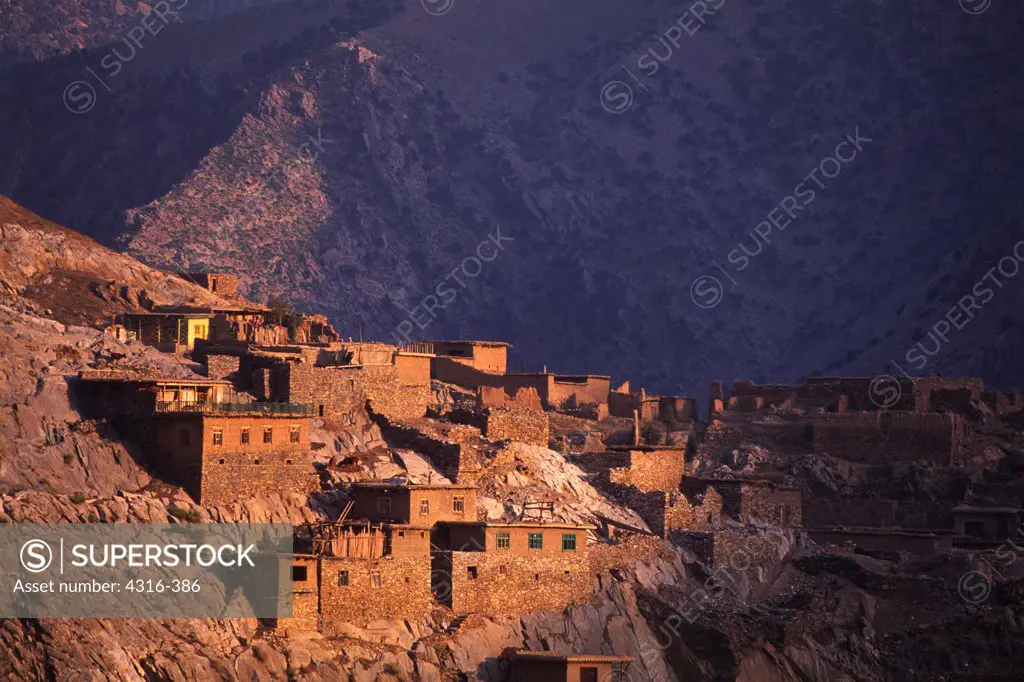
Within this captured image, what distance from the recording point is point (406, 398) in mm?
84812

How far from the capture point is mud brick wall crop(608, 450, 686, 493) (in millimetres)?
87825

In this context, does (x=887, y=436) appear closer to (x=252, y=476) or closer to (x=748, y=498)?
(x=748, y=498)

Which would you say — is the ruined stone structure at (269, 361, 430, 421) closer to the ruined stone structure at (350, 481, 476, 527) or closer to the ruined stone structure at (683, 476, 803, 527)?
the ruined stone structure at (350, 481, 476, 527)

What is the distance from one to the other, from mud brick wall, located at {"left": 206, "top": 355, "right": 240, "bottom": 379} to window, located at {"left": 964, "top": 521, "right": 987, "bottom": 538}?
36.0 m

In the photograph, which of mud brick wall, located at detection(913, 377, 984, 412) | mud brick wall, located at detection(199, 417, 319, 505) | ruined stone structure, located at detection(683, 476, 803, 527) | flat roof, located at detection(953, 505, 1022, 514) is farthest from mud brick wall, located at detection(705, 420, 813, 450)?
mud brick wall, located at detection(199, 417, 319, 505)

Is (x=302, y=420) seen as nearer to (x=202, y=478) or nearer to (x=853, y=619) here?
(x=202, y=478)

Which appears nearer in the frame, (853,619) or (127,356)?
(127,356)

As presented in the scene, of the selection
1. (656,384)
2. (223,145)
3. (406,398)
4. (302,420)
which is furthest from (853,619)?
(223,145)

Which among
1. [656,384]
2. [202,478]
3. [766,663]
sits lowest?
[766,663]

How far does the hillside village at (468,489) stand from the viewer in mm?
69125

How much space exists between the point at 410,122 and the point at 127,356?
104m

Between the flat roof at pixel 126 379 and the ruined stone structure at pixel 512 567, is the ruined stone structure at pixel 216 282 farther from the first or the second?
the ruined stone structure at pixel 512 567

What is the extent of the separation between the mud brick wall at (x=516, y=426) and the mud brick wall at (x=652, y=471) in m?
3.23

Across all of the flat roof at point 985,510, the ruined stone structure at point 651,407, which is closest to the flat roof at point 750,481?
the flat roof at point 985,510
